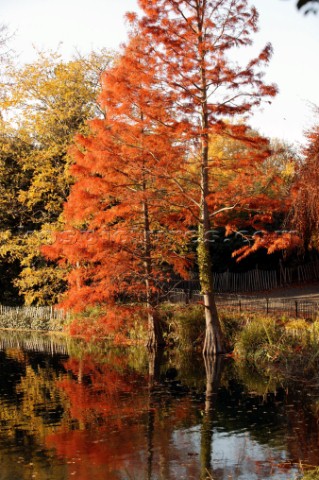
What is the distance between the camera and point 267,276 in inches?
1412

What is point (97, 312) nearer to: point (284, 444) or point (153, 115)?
point (153, 115)

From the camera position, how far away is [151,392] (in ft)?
61.4

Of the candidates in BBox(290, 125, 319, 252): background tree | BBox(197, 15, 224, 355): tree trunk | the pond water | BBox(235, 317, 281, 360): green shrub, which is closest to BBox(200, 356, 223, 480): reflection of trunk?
the pond water

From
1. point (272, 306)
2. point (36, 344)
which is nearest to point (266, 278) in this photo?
point (272, 306)

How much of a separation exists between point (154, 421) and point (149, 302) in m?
11.3

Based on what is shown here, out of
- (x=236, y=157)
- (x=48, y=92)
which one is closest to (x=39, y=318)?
(x=48, y=92)

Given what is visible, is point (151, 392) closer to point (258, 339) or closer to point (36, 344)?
point (258, 339)

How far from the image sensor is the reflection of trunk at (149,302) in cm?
2606

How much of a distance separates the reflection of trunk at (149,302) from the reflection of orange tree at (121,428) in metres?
4.85

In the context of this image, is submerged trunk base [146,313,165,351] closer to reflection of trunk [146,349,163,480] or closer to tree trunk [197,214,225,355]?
reflection of trunk [146,349,163,480]

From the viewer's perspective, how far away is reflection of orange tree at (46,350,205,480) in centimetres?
1201

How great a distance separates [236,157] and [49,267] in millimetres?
13506

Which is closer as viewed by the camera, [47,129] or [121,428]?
[121,428]

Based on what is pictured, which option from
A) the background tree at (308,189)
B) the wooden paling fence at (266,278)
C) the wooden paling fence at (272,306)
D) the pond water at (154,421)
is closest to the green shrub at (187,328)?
the wooden paling fence at (272,306)
